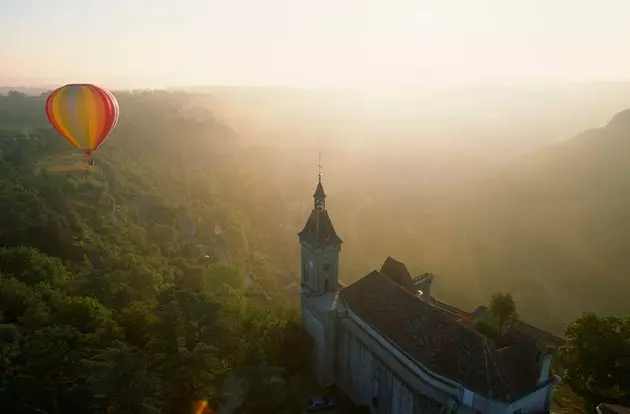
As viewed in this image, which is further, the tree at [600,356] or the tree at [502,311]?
the tree at [502,311]

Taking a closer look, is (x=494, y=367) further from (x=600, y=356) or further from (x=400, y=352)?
(x=600, y=356)

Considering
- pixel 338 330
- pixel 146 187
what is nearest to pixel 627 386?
pixel 338 330

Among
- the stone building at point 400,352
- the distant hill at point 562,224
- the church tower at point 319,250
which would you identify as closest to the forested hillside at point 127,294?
the stone building at point 400,352

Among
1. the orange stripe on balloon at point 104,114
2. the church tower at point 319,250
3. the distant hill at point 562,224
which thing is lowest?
the distant hill at point 562,224

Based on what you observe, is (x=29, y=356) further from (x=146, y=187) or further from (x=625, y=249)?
(x=625, y=249)

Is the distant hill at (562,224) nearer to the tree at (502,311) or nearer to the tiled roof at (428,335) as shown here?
the tree at (502,311)

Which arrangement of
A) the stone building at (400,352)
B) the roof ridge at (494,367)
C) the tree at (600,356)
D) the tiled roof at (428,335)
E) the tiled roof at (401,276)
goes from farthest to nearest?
the tiled roof at (401,276) → the tree at (600,356) → the stone building at (400,352) → the tiled roof at (428,335) → the roof ridge at (494,367)
